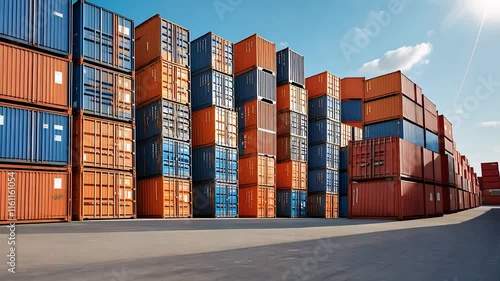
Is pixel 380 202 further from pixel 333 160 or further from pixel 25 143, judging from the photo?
pixel 25 143

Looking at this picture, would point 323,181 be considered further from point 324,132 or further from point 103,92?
point 103,92

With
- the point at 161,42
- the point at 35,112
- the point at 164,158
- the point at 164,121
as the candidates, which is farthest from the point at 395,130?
the point at 35,112

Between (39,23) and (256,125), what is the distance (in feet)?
52.1

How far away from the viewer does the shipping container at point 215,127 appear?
27.3 meters

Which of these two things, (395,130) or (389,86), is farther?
(389,86)

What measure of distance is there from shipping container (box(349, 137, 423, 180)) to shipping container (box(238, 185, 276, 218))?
7.12 metres

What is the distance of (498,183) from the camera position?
84812mm

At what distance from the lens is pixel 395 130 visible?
28562 mm

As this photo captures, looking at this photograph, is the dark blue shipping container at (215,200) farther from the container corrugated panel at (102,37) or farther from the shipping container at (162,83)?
the container corrugated panel at (102,37)

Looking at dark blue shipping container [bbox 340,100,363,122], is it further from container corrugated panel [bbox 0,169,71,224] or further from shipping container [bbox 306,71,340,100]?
container corrugated panel [bbox 0,169,71,224]

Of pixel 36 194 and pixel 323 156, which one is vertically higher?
pixel 323 156

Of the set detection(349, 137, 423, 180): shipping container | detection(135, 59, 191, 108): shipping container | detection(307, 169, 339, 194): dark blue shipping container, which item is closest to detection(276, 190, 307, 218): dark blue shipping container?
detection(307, 169, 339, 194): dark blue shipping container

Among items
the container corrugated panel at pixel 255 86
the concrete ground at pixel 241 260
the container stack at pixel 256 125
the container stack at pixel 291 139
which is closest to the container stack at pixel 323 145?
the container stack at pixel 291 139

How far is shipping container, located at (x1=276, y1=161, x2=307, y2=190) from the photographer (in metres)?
33.1
